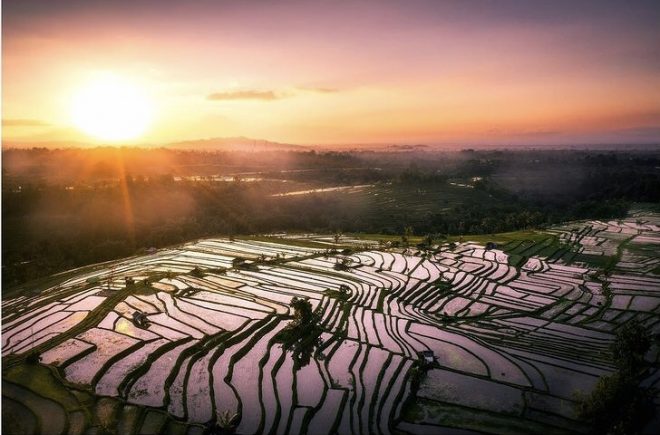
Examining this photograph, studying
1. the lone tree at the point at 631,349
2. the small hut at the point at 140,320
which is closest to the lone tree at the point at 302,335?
the small hut at the point at 140,320

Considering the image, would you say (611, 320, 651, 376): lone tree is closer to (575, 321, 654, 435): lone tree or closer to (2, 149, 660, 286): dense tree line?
(575, 321, 654, 435): lone tree

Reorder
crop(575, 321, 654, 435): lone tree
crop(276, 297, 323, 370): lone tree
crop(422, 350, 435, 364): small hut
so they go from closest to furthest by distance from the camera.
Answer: crop(575, 321, 654, 435): lone tree
crop(422, 350, 435, 364): small hut
crop(276, 297, 323, 370): lone tree

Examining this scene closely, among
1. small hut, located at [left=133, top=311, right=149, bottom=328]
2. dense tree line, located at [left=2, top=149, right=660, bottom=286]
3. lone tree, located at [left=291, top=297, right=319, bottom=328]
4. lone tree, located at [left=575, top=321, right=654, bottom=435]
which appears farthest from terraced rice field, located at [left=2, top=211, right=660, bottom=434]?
dense tree line, located at [left=2, top=149, right=660, bottom=286]

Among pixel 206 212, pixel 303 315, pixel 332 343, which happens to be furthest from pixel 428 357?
pixel 206 212

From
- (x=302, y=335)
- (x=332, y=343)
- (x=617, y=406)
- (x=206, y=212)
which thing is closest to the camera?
(x=617, y=406)

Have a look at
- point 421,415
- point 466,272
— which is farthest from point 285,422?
point 466,272

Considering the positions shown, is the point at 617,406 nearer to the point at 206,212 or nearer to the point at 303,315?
the point at 303,315

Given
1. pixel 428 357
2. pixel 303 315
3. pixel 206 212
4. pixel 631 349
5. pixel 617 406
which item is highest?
pixel 206 212

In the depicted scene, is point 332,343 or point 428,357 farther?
point 332,343
